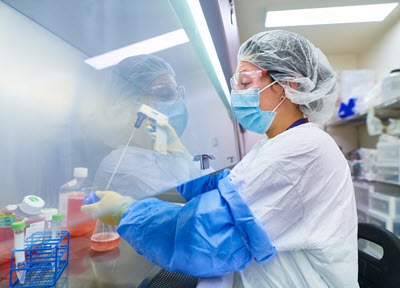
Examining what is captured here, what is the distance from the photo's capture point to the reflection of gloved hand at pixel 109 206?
595 mm

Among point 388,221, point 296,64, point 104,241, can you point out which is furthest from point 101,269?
point 388,221

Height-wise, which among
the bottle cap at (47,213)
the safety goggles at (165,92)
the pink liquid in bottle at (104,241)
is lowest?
the pink liquid in bottle at (104,241)

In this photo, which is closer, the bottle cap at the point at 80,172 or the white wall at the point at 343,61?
the bottle cap at the point at 80,172

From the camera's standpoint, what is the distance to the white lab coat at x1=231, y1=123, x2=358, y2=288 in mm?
579

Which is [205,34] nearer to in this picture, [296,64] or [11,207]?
[296,64]

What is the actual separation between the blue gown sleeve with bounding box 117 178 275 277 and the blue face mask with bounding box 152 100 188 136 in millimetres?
318

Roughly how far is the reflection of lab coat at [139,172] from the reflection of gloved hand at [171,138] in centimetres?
2

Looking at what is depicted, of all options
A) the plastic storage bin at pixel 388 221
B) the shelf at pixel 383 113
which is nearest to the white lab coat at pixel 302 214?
the plastic storage bin at pixel 388 221

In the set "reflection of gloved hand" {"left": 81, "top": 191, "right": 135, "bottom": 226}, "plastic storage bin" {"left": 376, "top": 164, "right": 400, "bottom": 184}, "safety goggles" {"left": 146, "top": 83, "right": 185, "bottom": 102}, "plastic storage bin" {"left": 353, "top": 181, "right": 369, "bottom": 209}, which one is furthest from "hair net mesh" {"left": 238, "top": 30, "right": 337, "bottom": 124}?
"plastic storage bin" {"left": 353, "top": 181, "right": 369, "bottom": 209}

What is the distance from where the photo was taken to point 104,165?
2.09 ft

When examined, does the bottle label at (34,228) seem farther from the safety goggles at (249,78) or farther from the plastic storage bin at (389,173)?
the plastic storage bin at (389,173)

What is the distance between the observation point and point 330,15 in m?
2.34

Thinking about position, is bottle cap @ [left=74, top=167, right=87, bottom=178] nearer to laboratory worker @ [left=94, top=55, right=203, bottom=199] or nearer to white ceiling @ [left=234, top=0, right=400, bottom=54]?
laboratory worker @ [left=94, top=55, right=203, bottom=199]

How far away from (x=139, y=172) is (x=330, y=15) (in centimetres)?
257
